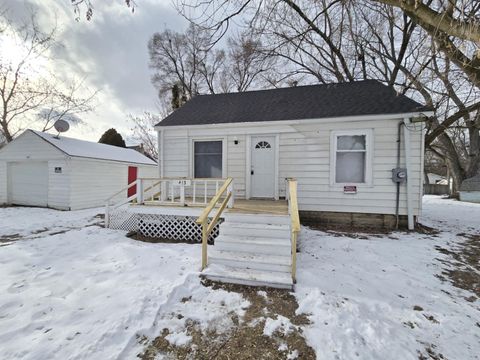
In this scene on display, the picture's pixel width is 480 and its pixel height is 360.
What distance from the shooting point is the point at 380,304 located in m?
2.71

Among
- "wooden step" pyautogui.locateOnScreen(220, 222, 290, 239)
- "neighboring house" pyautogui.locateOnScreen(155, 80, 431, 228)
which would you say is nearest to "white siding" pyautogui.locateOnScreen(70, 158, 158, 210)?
"neighboring house" pyautogui.locateOnScreen(155, 80, 431, 228)

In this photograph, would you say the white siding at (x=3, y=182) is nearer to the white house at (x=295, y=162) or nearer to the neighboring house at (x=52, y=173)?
the neighboring house at (x=52, y=173)

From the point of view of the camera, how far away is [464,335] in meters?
2.23

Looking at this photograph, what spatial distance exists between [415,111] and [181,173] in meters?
7.00

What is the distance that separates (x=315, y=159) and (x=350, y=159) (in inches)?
38.7

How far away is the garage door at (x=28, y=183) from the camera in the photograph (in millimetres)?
10336

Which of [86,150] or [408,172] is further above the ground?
[86,150]

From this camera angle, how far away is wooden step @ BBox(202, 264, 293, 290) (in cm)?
308

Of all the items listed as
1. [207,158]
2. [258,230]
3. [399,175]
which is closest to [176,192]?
[207,158]

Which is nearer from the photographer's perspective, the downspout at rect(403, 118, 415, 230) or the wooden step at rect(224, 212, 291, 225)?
the wooden step at rect(224, 212, 291, 225)

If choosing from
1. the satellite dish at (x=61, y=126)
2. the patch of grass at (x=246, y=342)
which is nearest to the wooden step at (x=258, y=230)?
the patch of grass at (x=246, y=342)

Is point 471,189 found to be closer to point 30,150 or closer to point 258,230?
point 258,230

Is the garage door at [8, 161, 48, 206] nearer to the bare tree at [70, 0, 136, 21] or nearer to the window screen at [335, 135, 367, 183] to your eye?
the bare tree at [70, 0, 136, 21]

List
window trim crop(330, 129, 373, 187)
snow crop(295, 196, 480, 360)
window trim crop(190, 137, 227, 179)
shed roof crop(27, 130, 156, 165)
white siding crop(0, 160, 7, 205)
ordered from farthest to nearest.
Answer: white siding crop(0, 160, 7, 205) → shed roof crop(27, 130, 156, 165) → window trim crop(190, 137, 227, 179) → window trim crop(330, 129, 373, 187) → snow crop(295, 196, 480, 360)
